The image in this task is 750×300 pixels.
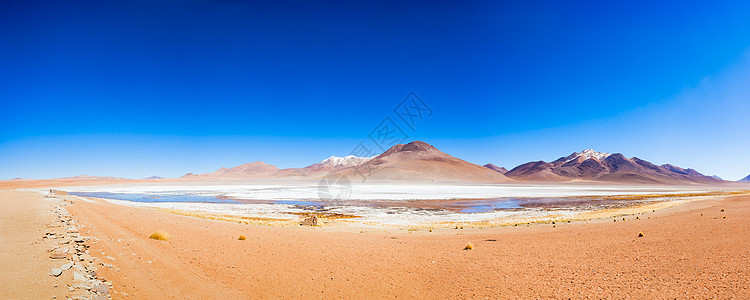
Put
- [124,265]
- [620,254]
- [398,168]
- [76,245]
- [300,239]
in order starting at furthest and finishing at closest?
[398,168] → [300,239] → [620,254] → [76,245] → [124,265]

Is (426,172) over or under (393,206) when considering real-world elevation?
over

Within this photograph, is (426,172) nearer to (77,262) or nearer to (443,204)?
(443,204)

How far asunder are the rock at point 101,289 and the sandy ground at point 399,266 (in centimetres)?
13

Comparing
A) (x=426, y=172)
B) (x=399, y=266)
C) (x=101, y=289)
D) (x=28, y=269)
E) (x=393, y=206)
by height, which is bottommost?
(x=393, y=206)

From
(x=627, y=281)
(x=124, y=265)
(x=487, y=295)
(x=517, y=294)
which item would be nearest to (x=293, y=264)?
(x=124, y=265)

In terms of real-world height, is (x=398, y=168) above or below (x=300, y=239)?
above

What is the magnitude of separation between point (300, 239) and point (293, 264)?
3.53 meters

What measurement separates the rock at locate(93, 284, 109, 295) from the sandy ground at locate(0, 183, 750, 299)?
0.13m

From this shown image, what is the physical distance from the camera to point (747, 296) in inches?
211

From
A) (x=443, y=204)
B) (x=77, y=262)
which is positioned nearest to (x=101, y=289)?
(x=77, y=262)

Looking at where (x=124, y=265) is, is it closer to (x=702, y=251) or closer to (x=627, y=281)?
(x=627, y=281)

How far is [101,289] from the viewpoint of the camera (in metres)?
5.42

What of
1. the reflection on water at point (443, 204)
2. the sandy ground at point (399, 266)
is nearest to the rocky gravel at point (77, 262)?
the sandy ground at point (399, 266)

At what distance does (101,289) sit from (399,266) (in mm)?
5797
